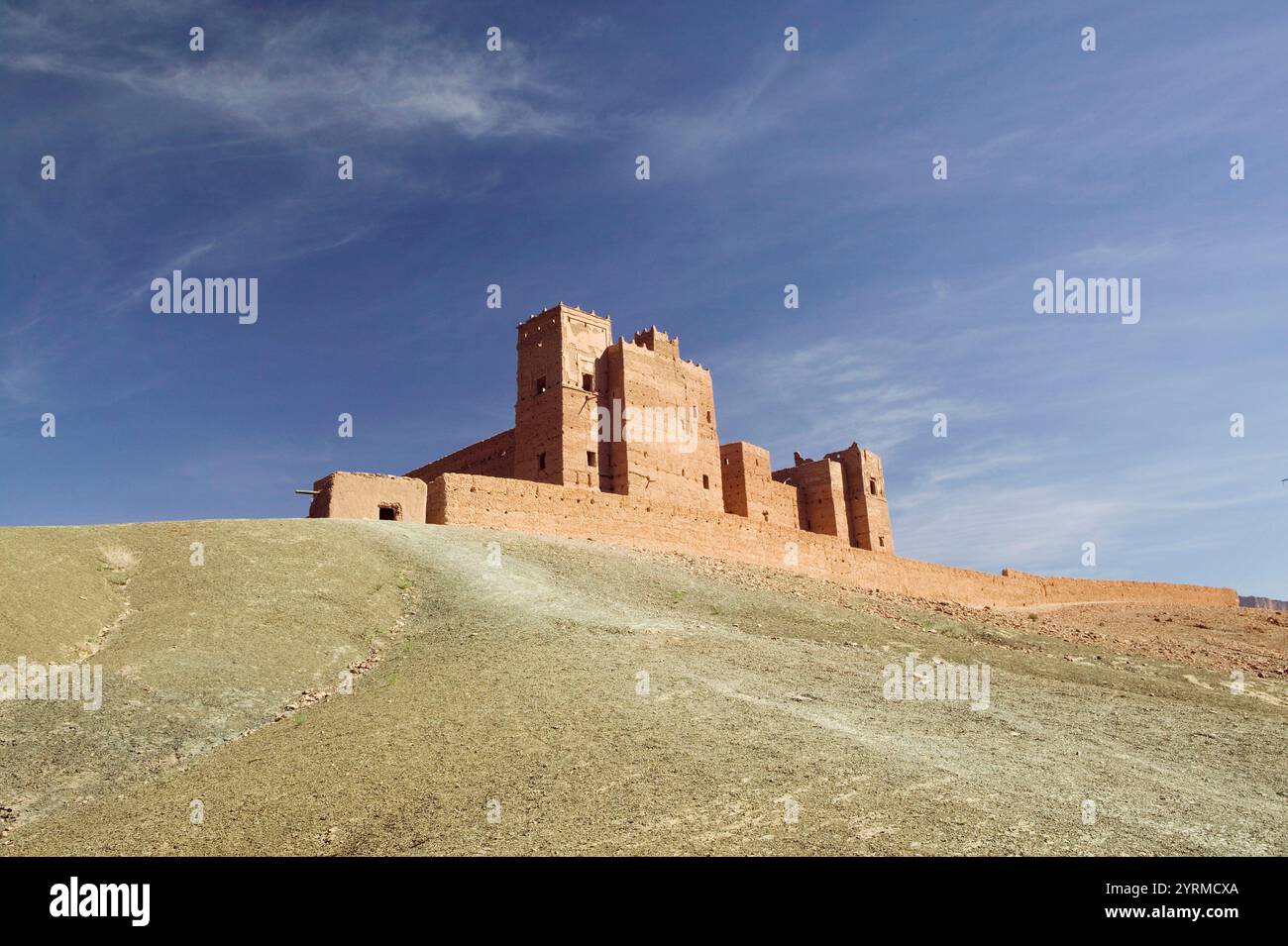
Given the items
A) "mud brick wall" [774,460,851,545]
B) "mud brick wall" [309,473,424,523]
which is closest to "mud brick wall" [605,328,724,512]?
"mud brick wall" [774,460,851,545]

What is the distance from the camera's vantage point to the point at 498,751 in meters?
9.93

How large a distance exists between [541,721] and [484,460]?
2905 centimetres

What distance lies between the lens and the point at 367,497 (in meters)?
25.8

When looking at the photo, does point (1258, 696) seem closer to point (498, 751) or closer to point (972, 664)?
point (972, 664)

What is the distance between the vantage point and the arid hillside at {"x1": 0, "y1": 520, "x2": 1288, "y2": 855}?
807 cm

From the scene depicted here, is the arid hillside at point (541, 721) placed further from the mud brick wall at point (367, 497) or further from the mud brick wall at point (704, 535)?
the mud brick wall at point (704, 535)

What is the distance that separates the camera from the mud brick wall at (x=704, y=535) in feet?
89.1

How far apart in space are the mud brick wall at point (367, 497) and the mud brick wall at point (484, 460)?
29.7 feet

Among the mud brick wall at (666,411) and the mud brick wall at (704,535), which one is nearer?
the mud brick wall at (704,535)

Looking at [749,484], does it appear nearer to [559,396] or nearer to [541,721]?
[559,396]

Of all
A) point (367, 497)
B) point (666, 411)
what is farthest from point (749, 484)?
point (367, 497)

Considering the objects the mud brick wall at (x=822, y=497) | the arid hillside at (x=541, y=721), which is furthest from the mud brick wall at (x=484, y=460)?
the mud brick wall at (x=822, y=497)
